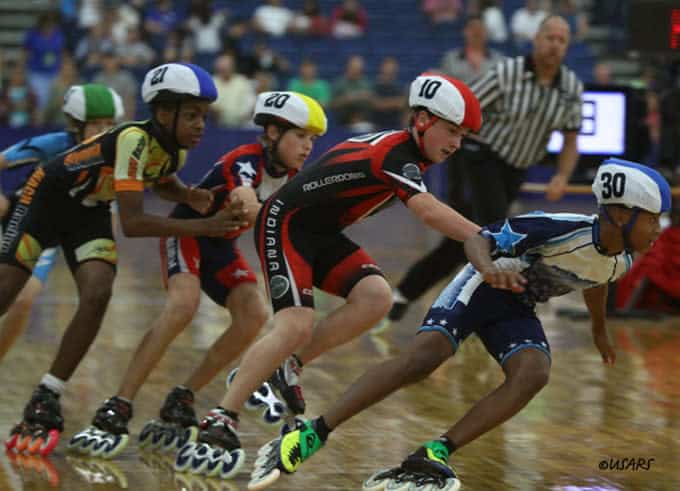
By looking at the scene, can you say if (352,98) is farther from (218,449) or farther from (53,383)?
(218,449)

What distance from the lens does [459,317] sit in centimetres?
651

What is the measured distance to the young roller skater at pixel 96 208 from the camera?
712 cm

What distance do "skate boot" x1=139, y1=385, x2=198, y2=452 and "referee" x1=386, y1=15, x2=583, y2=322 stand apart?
416 cm

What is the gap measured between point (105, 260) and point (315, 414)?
4.94 ft

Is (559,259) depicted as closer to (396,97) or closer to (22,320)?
(22,320)

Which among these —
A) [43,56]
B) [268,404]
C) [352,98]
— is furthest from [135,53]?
[268,404]

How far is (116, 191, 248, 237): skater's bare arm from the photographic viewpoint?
7086mm

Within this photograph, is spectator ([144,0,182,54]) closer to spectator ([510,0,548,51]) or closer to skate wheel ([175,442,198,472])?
spectator ([510,0,548,51])

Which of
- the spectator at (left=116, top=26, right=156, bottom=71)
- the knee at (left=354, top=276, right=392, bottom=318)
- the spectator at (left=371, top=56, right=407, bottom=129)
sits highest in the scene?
the knee at (left=354, top=276, right=392, bottom=318)

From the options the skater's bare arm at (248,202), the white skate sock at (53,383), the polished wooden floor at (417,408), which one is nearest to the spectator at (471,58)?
the polished wooden floor at (417,408)

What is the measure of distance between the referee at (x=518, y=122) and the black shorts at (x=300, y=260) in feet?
12.8

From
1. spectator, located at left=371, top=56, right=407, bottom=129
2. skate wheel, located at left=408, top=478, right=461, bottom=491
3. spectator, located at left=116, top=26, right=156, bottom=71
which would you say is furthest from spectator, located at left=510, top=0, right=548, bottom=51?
skate wheel, located at left=408, top=478, right=461, bottom=491

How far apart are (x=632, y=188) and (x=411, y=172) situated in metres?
0.98

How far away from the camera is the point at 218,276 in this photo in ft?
24.8
